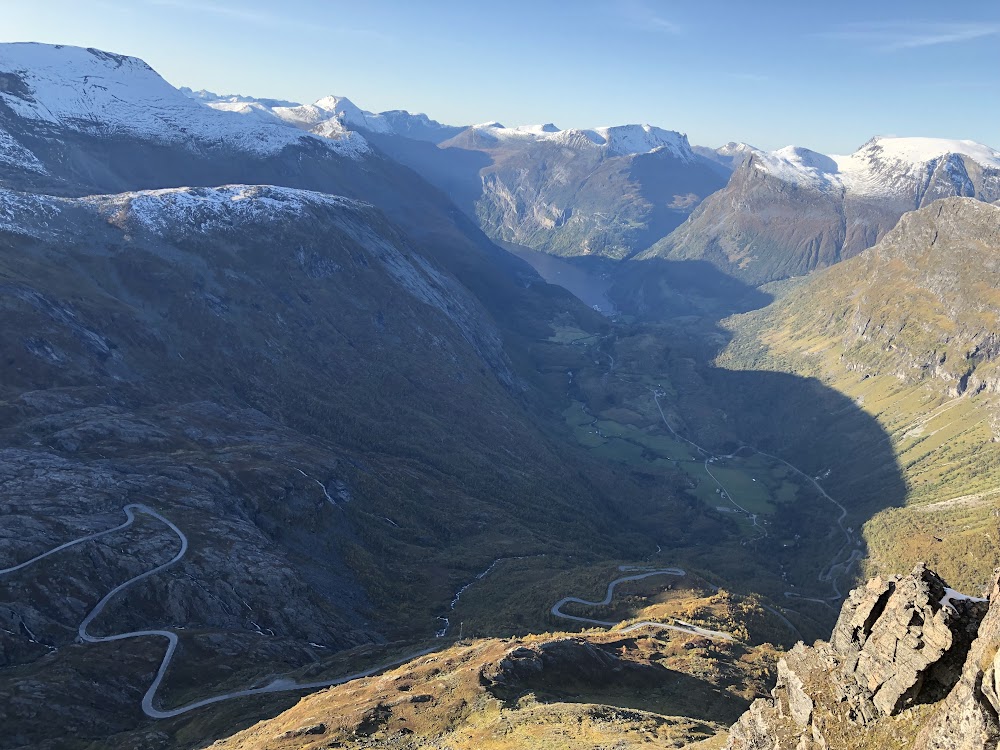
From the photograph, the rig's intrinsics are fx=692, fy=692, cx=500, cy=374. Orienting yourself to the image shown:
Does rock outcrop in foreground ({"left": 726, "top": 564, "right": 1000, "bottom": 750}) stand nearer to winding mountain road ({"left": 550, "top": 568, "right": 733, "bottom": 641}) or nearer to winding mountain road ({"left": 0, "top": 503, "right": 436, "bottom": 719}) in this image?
winding mountain road ({"left": 0, "top": 503, "right": 436, "bottom": 719})

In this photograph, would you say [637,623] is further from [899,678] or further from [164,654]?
[899,678]

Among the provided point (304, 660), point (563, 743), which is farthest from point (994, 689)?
point (304, 660)

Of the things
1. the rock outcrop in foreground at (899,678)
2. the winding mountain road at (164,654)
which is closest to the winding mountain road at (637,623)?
the winding mountain road at (164,654)

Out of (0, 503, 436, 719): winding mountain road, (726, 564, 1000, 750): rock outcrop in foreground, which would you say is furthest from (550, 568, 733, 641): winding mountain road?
(726, 564, 1000, 750): rock outcrop in foreground

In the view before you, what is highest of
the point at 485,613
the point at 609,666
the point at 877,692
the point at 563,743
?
the point at 877,692

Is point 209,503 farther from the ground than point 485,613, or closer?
farther from the ground

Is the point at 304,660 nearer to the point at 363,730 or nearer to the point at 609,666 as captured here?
the point at 363,730

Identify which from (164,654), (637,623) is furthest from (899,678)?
(164,654)

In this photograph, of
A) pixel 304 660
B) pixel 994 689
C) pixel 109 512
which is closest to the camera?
pixel 994 689
